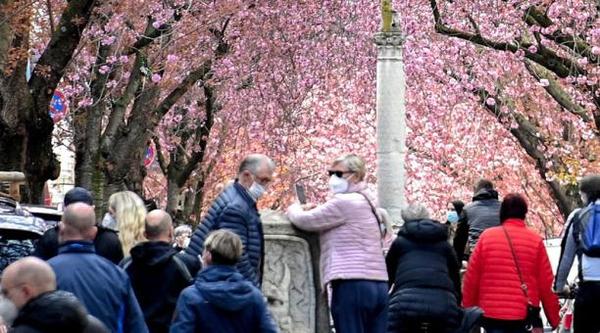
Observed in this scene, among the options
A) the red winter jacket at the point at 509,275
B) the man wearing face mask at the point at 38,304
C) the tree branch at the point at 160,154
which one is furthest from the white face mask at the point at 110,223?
the tree branch at the point at 160,154

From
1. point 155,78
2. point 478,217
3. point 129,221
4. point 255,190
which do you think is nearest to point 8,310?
point 129,221

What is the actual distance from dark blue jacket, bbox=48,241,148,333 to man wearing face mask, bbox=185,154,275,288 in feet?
5.75

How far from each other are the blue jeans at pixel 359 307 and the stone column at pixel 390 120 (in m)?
5.09

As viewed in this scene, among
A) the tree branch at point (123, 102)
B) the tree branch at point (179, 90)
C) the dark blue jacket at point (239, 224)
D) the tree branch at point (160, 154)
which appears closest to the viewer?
the dark blue jacket at point (239, 224)

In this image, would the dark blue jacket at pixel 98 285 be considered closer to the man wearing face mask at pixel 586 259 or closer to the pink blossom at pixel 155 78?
the man wearing face mask at pixel 586 259

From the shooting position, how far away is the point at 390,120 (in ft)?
57.1

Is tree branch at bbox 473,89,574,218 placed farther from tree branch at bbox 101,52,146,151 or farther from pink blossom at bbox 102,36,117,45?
pink blossom at bbox 102,36,117,45

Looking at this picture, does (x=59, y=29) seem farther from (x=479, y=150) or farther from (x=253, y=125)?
(x=479, y=150)

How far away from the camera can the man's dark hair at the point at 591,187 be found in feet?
40.8

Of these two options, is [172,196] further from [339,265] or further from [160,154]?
[339,265]

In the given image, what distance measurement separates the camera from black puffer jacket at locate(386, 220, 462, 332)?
11492 millimetres

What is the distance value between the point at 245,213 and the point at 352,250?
52.4 inches

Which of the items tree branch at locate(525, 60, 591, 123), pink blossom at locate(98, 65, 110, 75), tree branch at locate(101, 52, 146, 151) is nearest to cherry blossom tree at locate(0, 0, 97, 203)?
tree branch at locate(101, 52, 146, 151)

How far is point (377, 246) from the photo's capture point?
1173cm
